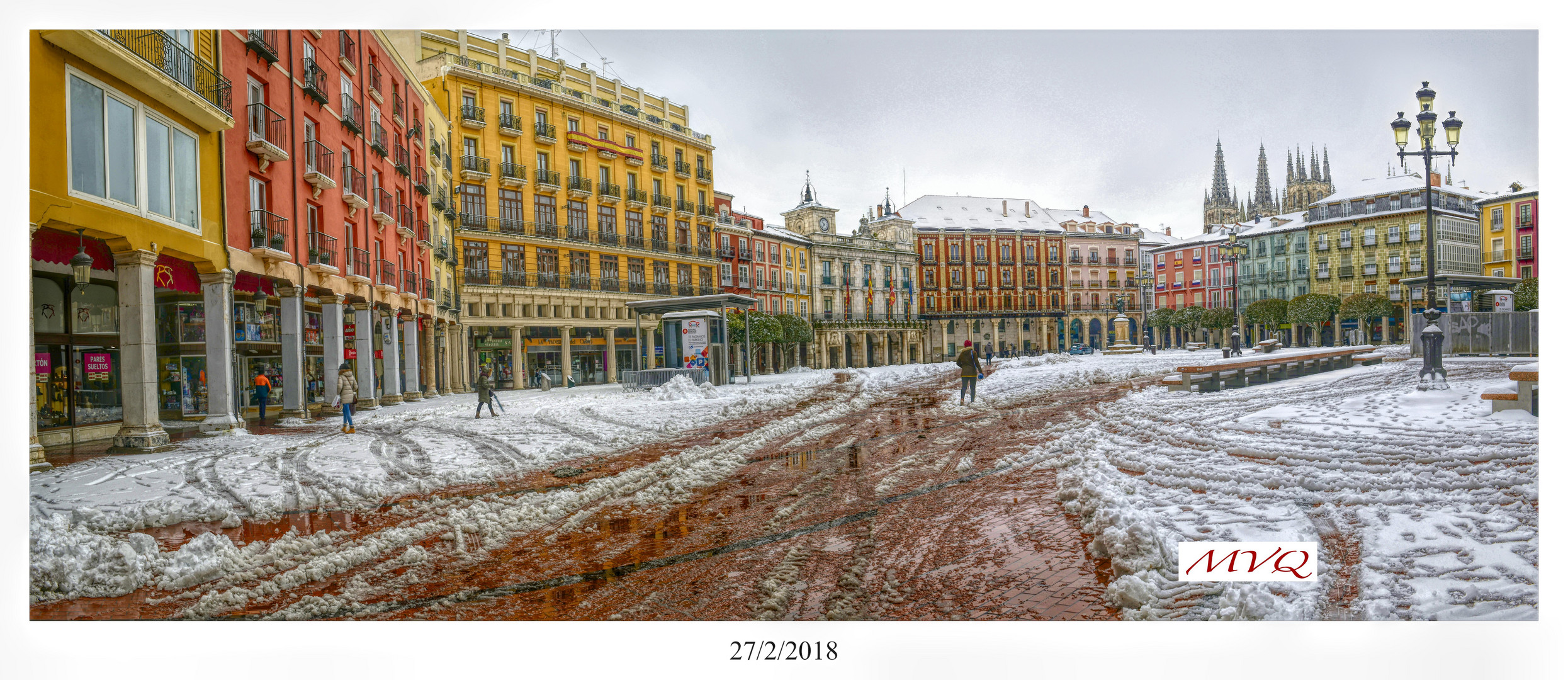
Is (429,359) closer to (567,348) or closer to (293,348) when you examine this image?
(293,348)

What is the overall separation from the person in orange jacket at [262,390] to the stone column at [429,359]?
125cm

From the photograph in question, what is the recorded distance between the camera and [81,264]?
4.16 m

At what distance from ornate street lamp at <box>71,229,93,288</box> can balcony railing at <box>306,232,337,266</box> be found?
2.05m

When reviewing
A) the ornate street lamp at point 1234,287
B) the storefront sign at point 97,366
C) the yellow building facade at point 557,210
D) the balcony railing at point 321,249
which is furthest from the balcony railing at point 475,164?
the ornate street lamp at point 1234,287

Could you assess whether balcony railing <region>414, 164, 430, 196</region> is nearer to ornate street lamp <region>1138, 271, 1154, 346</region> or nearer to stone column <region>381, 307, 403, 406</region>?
stone column <region>381, 307, 403, 406</region>

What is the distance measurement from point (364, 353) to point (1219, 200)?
808 centimetres

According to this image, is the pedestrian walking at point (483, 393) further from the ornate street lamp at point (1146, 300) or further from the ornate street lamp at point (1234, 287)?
the ornate street lamp at point (1234, 287)

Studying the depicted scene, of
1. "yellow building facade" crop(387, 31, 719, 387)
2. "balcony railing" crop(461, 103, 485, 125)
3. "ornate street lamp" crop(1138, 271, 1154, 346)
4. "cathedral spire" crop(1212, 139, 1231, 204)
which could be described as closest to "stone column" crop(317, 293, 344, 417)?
"yellow building facade" crop(387, 31, 719, 387)

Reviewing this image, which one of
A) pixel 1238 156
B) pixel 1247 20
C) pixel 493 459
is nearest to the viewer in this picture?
pixel 1247 20

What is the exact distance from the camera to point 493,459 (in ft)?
17.8

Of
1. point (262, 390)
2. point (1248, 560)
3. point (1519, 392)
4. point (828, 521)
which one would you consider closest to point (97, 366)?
point (262, 390)

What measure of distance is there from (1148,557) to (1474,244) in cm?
328
